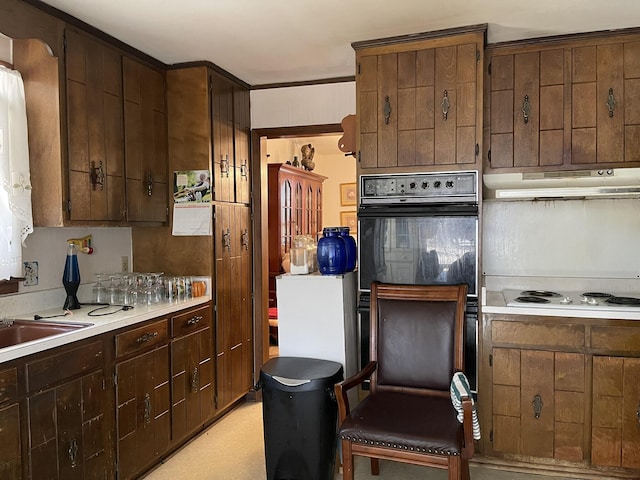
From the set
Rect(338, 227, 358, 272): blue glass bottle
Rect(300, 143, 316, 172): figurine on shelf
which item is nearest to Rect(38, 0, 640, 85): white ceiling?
Rect(338, 227, 358, 272): blue glass bottle

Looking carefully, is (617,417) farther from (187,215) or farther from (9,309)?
(9,309)

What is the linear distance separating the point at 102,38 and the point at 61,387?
6.12 ft

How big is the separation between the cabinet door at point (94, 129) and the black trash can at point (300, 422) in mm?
1319

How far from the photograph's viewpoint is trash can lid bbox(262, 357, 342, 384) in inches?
92.3

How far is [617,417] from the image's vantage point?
100 inches

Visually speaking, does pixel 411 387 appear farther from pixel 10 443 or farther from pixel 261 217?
pixel 261 217

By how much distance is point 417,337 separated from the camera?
2475 mm

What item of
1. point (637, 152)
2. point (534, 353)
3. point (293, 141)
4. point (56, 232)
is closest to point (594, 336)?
point (534, 353)

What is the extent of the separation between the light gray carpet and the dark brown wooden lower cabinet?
0.15 m

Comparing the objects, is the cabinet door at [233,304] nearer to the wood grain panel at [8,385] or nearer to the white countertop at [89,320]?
the white countertop at [89,320]

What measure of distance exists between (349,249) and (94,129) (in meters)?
1.57

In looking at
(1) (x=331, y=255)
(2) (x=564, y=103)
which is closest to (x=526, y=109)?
(2) (x=564, y=103)

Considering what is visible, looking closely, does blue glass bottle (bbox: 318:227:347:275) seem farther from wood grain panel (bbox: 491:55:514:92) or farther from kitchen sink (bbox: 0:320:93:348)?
wood grain panel (bbox: 491:55:514:92)

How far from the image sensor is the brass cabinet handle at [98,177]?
2.66 metres
